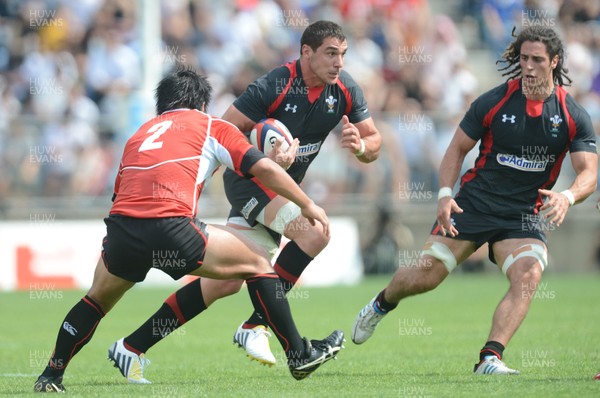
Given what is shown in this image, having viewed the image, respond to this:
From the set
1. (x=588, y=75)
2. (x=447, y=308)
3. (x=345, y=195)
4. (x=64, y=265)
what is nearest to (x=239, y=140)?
(x=447, y=308)

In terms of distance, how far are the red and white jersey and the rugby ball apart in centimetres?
110

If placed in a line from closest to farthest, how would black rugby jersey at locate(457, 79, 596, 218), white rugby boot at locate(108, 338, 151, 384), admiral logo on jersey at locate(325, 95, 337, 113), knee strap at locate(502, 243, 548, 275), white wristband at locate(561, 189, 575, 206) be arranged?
1. white wristband at locate(561, 189, 575, 206)
2. white rugby boot at locate(108, 338, 151, 384)
3. knee strap at locate(502, 243, 548, 275)
4. black rugby jersey at locate(457, 79, 596, 218)
5. admiral logo on jersey at locate(325, 95, 337, 113)

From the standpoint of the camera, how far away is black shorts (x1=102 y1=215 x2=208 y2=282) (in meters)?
6.80

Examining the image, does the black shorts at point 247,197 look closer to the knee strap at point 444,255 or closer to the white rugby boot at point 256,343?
the white rugby boot at point 256,343

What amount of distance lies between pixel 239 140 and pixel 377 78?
1362 centimetres

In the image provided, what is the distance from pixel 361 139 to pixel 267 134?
0.79 m

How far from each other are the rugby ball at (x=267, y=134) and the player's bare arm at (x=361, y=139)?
46cm

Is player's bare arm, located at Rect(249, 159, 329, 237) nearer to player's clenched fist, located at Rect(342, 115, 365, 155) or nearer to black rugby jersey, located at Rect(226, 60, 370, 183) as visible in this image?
player's clenched fist, located at Rect(342, 115, 365, 155)

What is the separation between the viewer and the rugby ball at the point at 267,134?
817 cm

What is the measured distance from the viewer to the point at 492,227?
27.0 feet

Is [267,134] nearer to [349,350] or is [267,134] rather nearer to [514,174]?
[514,174]

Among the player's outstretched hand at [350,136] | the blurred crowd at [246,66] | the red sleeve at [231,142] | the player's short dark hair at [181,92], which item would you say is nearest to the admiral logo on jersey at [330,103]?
the player's outstretched hand at [350,136]

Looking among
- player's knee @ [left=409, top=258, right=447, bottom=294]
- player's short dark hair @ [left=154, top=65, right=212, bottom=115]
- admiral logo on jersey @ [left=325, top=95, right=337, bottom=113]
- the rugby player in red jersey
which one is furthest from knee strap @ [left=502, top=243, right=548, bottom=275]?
player's short dark hair @ [left=154, top=65, right=212, bottom=115]

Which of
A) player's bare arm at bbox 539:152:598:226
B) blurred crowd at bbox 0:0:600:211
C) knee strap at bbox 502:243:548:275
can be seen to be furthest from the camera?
blurred crowd at bbox 0:0:600:211
